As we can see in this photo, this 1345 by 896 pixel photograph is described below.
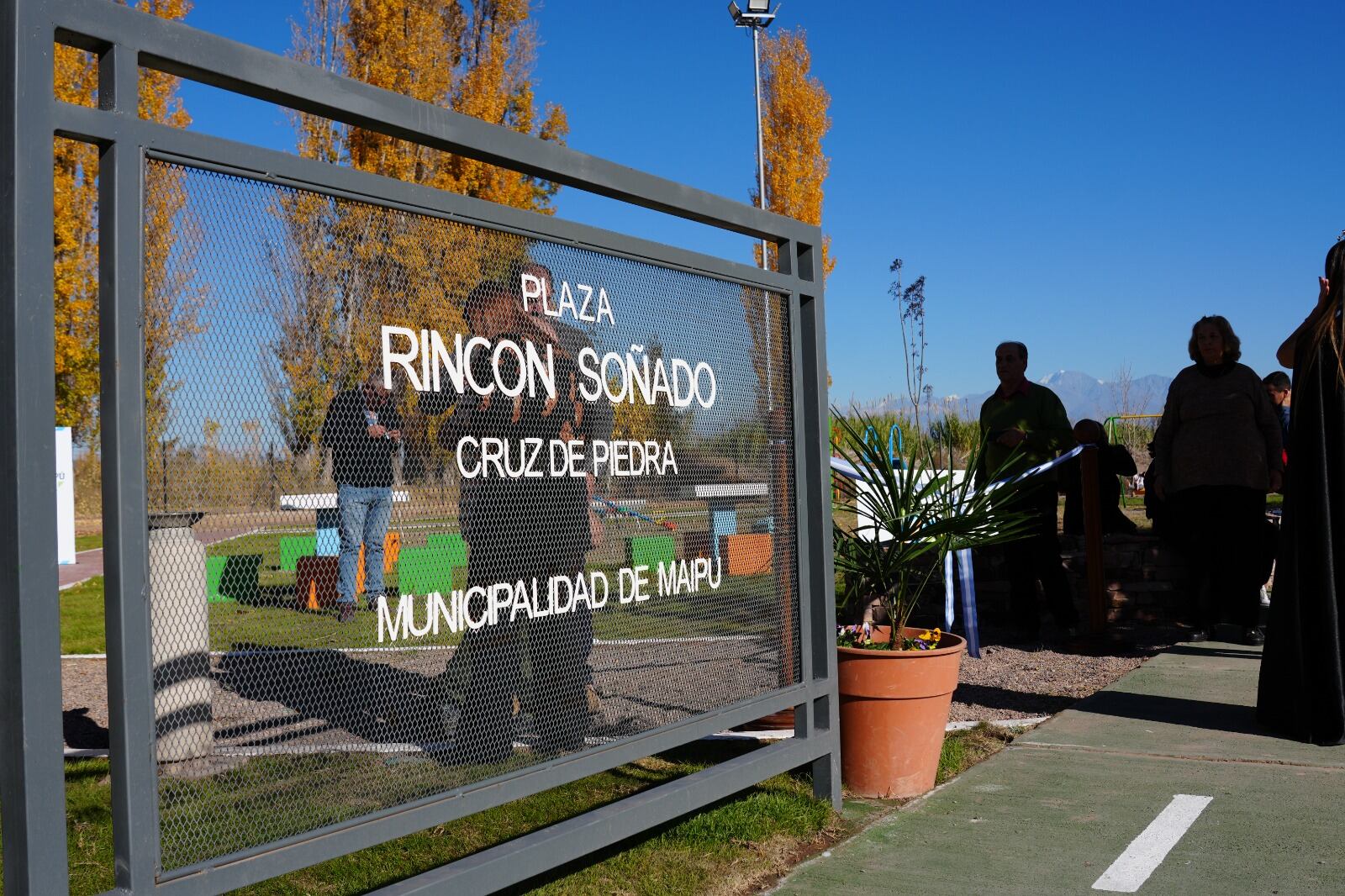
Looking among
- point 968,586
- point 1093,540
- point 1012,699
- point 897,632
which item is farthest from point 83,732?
point 1093,540

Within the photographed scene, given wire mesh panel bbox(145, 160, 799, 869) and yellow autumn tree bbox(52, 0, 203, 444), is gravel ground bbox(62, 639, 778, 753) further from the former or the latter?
yellow autumn tree bbox(52, 0, 203, 444)

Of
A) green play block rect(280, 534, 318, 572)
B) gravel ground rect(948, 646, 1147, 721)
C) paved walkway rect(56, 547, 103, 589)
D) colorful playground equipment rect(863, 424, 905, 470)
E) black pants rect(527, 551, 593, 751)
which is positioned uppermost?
colorful playground equipment rect(863, 424, 905, 470)

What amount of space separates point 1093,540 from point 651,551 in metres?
5.23

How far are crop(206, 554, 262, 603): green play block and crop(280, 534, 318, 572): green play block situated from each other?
0.28ft

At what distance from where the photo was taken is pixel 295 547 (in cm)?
250

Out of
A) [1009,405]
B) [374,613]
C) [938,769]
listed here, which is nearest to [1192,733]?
[938,769]

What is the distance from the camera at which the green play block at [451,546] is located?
2818 millimetres

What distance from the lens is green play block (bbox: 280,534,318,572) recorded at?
2.47 metres

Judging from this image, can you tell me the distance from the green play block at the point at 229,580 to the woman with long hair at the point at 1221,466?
632 cm

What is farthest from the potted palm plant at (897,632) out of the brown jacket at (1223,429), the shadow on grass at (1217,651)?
the shadow on grass at (1217,651)

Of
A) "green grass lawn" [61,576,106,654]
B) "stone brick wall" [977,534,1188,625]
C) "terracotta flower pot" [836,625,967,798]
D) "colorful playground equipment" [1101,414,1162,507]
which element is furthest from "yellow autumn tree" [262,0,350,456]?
"colorful playground equipment" [1101,414,1162,507]

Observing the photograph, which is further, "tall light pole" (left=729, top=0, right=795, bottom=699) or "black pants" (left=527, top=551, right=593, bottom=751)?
"tall light pole" (left=729, top=0, right=795, bottom=699)

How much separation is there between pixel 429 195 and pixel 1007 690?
4.84 metres

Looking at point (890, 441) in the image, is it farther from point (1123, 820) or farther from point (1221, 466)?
point (1221, 466)
